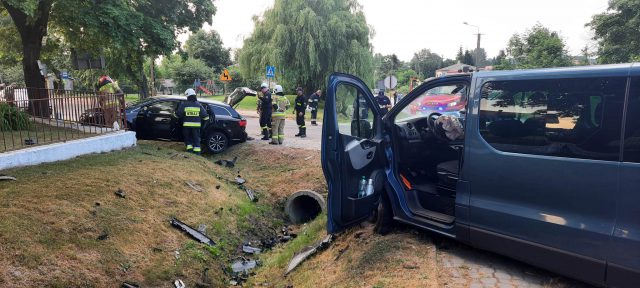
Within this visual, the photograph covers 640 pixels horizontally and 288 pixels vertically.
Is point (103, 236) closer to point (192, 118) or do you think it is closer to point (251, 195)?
point (251, 195)

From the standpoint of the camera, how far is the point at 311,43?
974 inches

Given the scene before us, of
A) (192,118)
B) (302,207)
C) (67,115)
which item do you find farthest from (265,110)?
(67,115)

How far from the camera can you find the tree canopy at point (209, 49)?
5309cm

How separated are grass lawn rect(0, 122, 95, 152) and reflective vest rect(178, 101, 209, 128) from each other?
6.76 ft

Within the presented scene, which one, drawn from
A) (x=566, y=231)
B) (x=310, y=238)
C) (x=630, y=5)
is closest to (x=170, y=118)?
(x=310, y=238)

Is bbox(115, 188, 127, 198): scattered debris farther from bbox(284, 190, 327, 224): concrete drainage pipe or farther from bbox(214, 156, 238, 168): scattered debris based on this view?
bbox(214, 156, 238, 168): scattered debris

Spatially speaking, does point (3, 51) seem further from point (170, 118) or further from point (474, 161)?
point (474, 161)

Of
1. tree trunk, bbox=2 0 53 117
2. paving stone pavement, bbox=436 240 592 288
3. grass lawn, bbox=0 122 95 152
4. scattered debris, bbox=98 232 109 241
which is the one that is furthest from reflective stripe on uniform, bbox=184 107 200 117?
paving stone pavement, bbox=436 240 592 288

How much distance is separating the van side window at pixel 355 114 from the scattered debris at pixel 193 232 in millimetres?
3011

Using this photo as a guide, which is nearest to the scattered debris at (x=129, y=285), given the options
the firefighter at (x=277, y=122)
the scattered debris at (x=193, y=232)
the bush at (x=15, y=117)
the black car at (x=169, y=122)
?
the scattered debris at (x=193, y=232)

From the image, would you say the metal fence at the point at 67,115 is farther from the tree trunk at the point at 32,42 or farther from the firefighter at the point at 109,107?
the tree trunk at the point at 32,42

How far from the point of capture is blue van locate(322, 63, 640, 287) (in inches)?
115

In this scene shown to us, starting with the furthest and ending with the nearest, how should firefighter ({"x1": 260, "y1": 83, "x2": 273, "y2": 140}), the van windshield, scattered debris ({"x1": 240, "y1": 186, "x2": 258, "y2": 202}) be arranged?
firefighter ({"x1": 260, "y1": 83, "x2": 273, "y2": 140}) < scattered debris ({"x1": 240, "y1": 186, "x2": 258, "y2": 202}) < the van windshield

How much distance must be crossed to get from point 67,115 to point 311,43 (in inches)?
687
